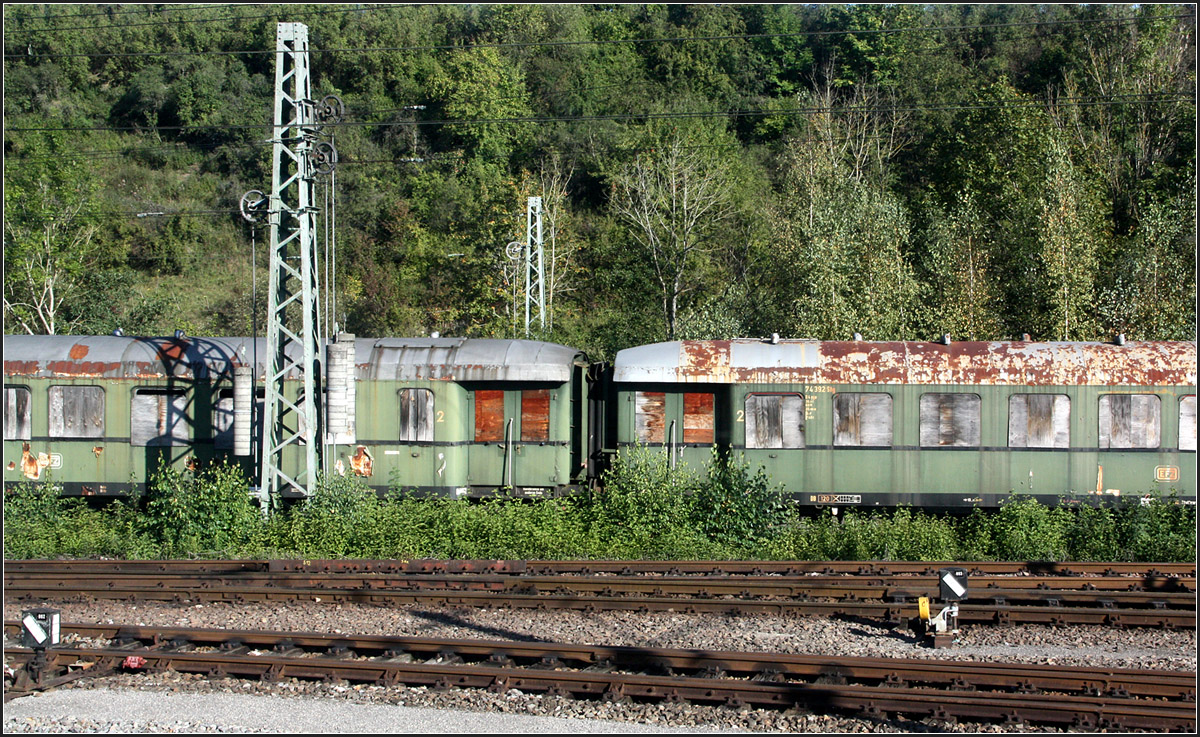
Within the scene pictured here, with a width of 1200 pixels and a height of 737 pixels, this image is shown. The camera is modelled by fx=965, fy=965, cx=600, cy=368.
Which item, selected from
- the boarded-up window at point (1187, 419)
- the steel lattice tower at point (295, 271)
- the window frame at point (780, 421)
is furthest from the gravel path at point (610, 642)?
the boarded-up window at point (1187, 419)

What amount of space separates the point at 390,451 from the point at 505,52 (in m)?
49.2

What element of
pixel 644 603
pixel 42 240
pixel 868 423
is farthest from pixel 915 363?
pixel 42 240

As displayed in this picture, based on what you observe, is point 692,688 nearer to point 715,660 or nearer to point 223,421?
point 715,660

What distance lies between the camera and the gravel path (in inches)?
305

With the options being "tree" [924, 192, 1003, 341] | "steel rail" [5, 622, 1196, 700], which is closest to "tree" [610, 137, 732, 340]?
"tree" [924, 192, 1003, 341]

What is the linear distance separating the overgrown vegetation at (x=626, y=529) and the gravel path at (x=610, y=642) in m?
2.50

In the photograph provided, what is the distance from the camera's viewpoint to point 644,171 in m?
35.0

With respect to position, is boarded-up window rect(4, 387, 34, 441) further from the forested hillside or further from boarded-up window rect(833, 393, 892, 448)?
boarded-up window rect(833, 393, 892, 448)

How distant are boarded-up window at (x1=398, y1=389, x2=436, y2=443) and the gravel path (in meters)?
4.56

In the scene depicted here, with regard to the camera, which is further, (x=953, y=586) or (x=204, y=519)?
(x=204, y=519)

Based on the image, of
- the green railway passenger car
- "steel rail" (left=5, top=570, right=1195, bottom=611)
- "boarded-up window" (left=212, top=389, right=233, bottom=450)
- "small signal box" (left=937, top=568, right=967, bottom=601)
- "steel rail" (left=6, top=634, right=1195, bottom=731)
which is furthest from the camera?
"boarded-up window" (left=212, top=389, right=233, bottom=450)

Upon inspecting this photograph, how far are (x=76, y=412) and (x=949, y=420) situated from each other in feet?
46.9

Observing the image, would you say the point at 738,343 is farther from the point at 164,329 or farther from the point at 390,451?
the point at 164,329

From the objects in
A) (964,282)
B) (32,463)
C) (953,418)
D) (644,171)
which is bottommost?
(32,463)
